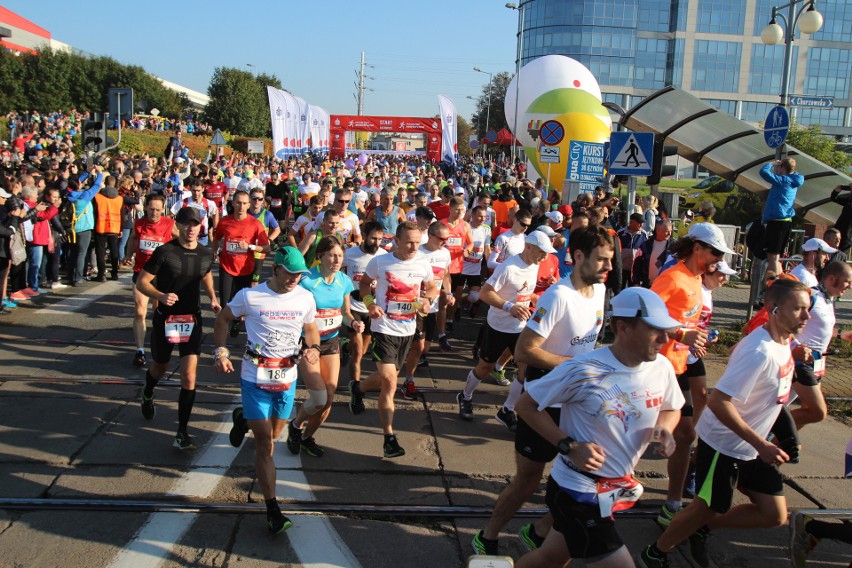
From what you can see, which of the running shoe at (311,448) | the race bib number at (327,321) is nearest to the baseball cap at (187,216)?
the race bib number at (327,321)

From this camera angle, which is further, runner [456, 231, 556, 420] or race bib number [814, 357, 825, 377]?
runner [456, 231, 556, 420]

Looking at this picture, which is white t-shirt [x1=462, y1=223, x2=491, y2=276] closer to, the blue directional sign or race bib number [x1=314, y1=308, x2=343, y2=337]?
race bib number [x1=314, y1=308, x2=343, y2=337]

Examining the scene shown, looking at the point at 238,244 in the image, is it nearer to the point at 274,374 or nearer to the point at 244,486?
the point at 244,486

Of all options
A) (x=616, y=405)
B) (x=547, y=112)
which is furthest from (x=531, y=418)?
(x=547, y=112)

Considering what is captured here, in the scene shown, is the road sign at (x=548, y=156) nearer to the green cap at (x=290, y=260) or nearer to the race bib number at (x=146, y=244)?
the race bib number at (x=146, y=244)

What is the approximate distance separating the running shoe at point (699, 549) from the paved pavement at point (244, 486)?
0.14 m

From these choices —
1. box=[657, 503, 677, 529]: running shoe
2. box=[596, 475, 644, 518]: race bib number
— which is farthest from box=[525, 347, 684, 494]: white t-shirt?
box=[657, 503, 677, 529]: running shoe

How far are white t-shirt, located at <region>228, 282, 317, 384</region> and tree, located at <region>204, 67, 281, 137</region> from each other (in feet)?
208

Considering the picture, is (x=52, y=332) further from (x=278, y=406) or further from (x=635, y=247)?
(x=635, y=247)

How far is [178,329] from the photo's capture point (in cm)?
566

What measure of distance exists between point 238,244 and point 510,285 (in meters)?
3.83

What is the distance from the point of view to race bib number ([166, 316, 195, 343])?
5641 millimetres

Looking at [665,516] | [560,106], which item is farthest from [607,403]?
[560,106]

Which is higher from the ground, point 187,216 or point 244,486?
point 187,216
